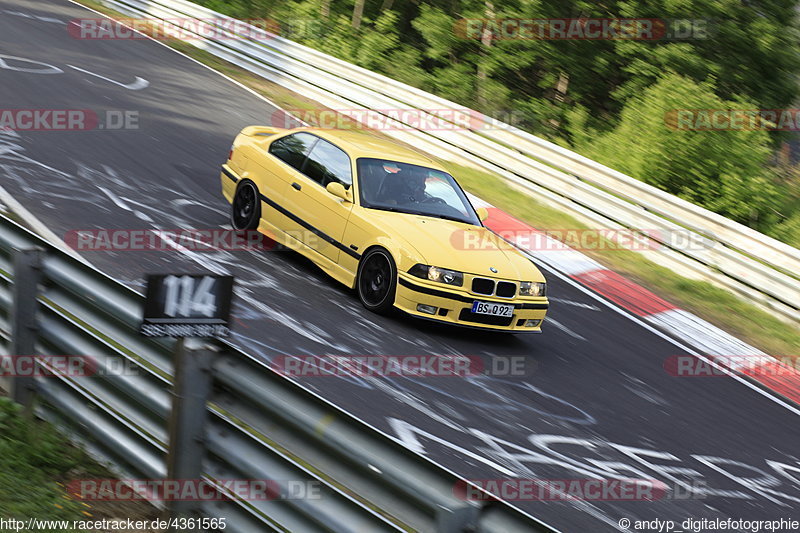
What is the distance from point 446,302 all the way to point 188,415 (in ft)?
16.5

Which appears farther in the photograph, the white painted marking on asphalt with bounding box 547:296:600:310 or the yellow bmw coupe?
the white painted marking on asphalt with bounding box 547:296:600:310

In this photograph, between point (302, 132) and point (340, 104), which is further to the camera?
point (340, 104)

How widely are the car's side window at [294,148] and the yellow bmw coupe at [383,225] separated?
1 cm

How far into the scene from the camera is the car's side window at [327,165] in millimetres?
10094

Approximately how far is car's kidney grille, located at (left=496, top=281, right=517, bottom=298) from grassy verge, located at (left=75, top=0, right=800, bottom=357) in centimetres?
421

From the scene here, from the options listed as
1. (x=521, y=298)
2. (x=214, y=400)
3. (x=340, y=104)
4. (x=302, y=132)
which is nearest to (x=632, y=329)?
(x=521, y=298)

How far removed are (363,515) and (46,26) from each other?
21.3 m

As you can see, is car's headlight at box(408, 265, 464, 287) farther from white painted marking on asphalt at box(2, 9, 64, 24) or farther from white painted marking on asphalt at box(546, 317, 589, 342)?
white painted marking on asphalt at box(2, 9, 64, 24)

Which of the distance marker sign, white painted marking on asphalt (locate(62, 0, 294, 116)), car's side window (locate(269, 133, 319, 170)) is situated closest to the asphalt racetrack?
car's side window (locate(269, 133, 319, 170))

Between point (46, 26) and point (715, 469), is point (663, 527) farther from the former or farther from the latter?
point (46, 26)

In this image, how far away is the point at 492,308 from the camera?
9.10 meters

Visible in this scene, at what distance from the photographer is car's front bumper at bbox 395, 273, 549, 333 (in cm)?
891

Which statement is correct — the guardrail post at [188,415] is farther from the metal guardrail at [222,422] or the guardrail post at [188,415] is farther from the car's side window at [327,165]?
the car's side window at [327,165]

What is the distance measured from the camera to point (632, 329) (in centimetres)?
1111
